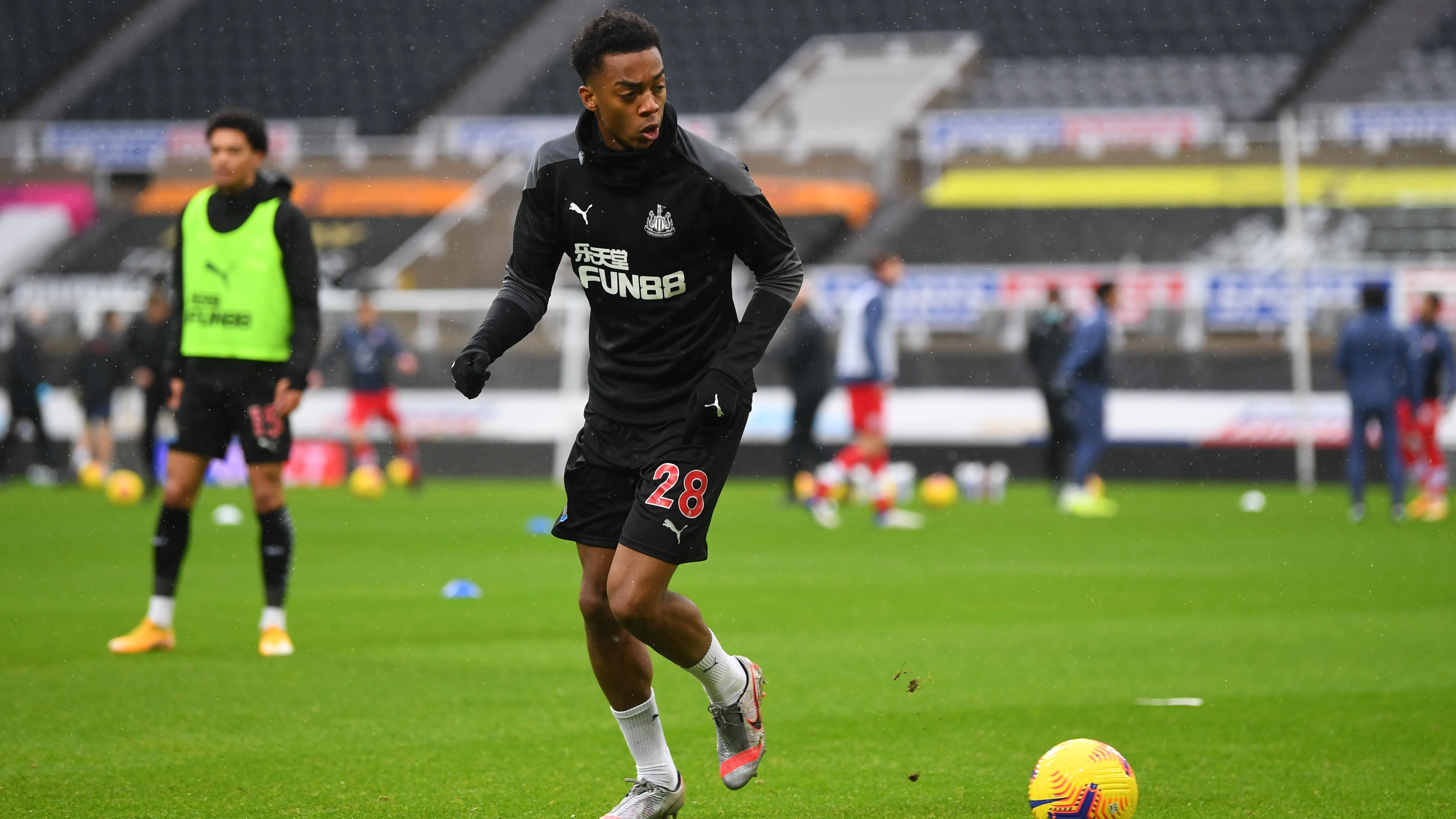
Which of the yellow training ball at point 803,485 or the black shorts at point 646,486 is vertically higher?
the black shorts at point 646,486

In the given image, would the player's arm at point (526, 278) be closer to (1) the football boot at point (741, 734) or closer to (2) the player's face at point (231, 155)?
(1) the football boot at point (741, 734)

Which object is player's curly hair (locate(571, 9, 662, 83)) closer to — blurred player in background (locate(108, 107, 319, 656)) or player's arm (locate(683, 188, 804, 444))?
player's arm (locate(683, 188, 804, 444))

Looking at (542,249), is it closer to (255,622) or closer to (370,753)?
(370,753)

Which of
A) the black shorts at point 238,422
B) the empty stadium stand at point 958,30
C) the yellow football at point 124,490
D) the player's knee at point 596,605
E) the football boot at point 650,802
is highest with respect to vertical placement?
the empty stadium stand at point 958,30

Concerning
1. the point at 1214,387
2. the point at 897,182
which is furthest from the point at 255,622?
the point at 897,182

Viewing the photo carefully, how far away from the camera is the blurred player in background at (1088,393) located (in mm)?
16969

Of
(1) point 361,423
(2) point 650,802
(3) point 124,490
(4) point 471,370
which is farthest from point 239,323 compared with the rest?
(1) point 361,423

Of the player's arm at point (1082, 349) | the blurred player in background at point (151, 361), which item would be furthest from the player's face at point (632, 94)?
the blurred player in background at point (151, 361)

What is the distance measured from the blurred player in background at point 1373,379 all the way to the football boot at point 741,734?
1215 cm

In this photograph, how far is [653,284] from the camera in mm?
4570

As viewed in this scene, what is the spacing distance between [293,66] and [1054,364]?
2289 centimetres

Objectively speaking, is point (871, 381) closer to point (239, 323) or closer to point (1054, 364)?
point (1054, 364)

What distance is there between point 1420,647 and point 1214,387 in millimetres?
14437

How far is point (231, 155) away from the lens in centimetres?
732
